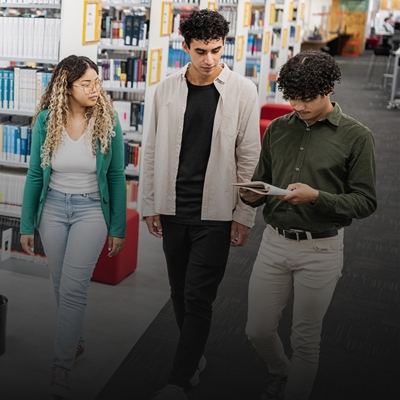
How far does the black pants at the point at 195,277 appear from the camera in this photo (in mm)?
2816

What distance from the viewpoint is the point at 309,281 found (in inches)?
97.7

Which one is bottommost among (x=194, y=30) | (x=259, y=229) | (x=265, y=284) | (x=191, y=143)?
(x=259, y=229)

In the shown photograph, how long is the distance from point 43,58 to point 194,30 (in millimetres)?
2174

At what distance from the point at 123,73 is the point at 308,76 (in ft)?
12.9

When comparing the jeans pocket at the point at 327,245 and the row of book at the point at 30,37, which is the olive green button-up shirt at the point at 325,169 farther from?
the row of book at the point at 30,37

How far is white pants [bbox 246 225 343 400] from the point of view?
97.7 inches

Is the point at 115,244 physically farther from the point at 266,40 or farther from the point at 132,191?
the point at 266,40

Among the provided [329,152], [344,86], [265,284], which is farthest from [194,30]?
[344,86]

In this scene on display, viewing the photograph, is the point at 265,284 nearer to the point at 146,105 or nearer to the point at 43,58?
the point at 43,58

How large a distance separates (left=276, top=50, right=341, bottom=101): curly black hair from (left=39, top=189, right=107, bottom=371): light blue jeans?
1093 millimetres

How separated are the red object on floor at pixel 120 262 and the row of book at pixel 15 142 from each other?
899 mm

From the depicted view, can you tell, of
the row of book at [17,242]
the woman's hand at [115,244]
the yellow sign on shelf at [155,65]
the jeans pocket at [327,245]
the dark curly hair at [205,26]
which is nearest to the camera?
the jeans pocket at [327,245]

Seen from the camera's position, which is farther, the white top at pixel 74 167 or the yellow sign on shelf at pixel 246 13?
the yellow sign on shelf at pixel 246 13

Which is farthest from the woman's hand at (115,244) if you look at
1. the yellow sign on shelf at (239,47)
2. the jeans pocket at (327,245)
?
the yellow sign on shelf at (239,47)
